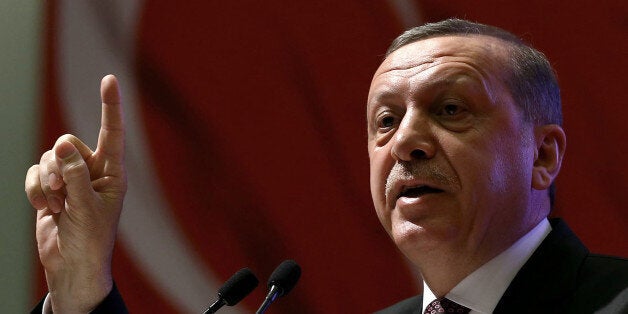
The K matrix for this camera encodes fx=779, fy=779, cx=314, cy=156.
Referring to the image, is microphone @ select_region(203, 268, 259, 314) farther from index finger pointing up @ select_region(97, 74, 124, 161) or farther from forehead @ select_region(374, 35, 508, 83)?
forehead @ select_region(374, 35, 508, 83)

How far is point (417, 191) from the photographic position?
173 centimetres

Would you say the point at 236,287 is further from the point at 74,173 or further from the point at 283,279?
the point at 74,173

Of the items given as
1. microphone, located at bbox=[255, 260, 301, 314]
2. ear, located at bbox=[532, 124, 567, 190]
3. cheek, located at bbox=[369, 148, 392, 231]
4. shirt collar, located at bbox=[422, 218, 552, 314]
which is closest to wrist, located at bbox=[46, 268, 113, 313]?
microphone, located at bbox=[255, 260, 301, 314]

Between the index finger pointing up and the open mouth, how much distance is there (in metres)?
0.68

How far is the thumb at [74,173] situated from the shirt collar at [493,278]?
34.4 inches

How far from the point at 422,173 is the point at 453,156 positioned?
0.08m

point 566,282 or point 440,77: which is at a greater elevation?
point 440,77

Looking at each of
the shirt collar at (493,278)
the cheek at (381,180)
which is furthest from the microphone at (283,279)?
the shirt collar at (493,278)

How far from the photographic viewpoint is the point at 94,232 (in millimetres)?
1877

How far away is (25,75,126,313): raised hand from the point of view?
1.82 metres

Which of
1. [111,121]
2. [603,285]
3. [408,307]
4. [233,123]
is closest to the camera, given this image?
[603,285]

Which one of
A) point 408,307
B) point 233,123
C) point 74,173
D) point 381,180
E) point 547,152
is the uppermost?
point 74,173

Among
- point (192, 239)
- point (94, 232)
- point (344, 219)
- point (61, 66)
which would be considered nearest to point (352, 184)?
point (344, 219)

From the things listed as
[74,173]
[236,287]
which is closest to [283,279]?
[236,287]
